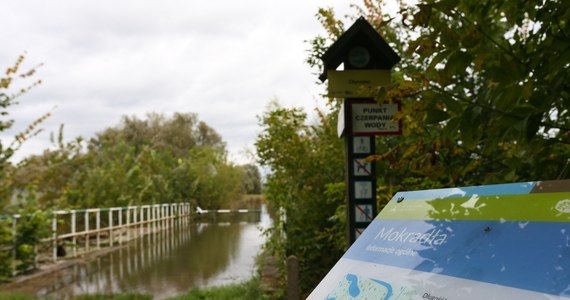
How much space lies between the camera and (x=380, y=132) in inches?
171

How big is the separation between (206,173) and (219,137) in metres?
21.6

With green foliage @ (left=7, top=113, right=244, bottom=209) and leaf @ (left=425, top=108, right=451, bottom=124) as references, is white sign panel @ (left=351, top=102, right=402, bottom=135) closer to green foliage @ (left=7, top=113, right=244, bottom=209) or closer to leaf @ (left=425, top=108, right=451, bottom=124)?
leaf @ (left=425, top=108, right=451, bottom=124)

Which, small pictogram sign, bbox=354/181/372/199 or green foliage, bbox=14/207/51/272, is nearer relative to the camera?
small pictogram sign, bbox=354/181/372/199

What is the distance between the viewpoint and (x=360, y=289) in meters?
2.04

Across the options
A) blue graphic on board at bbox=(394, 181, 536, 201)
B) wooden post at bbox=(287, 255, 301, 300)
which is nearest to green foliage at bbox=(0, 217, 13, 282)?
wooden post at bbox=(287, 255, 301, 300)

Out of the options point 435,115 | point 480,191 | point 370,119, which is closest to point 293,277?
point 370,119

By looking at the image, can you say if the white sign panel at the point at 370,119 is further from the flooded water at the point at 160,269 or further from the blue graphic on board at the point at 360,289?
the flooded water at the point at 160,269

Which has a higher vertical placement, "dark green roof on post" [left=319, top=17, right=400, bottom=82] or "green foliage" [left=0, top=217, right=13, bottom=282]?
"dark green roof on post" [left=319, top=17, right=400, bottom=82]

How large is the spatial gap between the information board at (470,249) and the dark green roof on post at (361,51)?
94.2 inches

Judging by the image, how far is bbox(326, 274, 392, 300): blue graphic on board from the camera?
188 centimetres

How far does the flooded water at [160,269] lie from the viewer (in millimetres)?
9555

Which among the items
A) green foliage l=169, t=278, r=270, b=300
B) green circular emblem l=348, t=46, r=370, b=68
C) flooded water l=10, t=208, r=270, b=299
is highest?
green circular emblem l=348, t=46, r=370, b=68

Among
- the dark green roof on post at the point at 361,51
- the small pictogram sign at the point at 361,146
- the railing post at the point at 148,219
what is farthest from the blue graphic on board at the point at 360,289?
the railing post at the point at 148,219

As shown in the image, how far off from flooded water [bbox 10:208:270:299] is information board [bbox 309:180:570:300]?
21.9 ft
